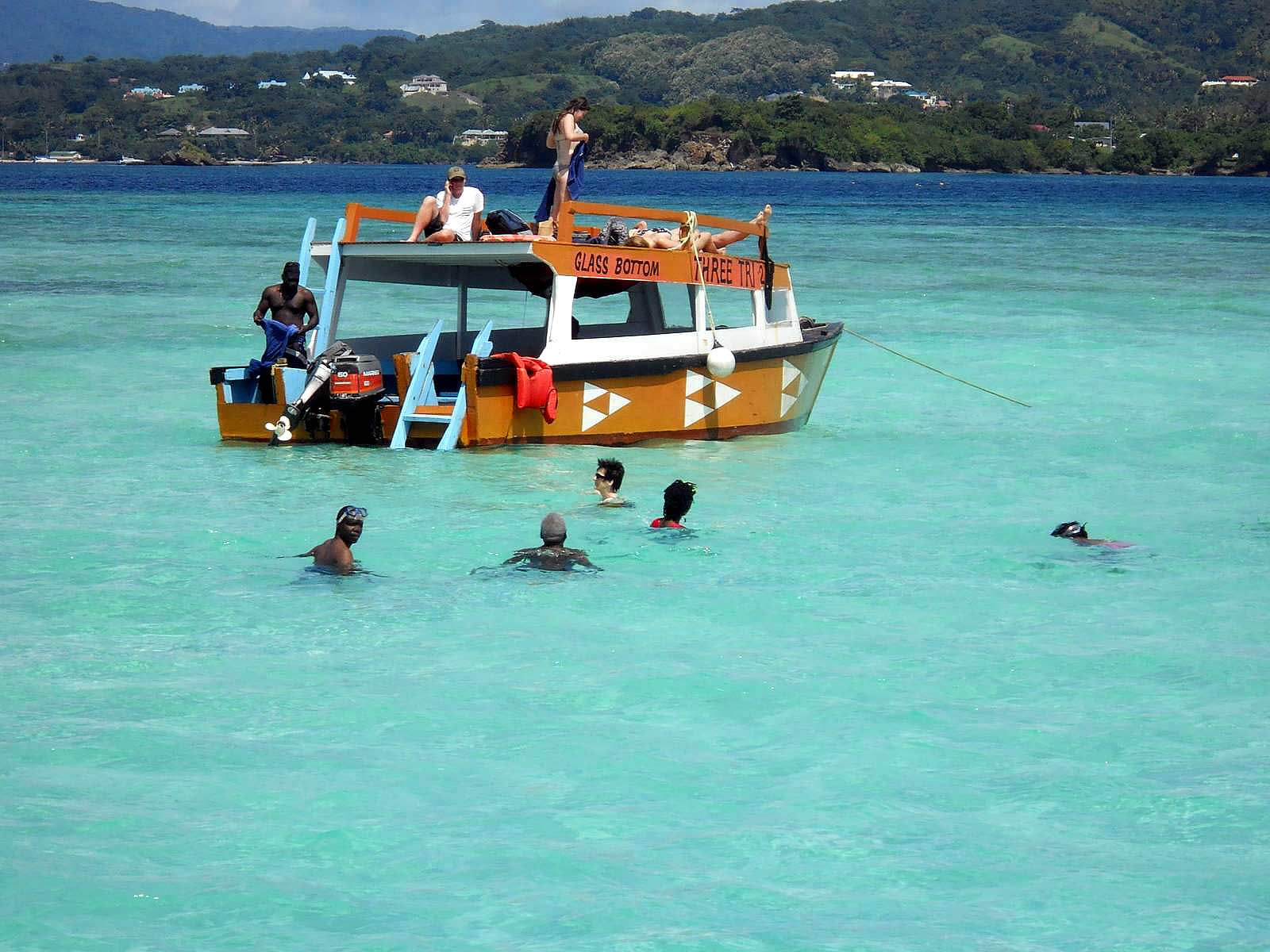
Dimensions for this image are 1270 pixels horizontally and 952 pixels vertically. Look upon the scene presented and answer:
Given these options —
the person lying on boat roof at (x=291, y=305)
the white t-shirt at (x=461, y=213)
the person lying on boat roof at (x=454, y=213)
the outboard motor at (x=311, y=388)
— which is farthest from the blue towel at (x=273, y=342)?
the white t-shirt at (x=461, y=213)

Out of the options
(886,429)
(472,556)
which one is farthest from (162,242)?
(472,556)

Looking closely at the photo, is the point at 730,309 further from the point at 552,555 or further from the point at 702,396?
the point at 552,555

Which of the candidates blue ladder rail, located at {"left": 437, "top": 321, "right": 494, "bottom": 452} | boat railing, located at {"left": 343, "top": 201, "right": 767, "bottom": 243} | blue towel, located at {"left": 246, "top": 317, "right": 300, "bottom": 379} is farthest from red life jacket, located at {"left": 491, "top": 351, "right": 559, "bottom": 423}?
blue towel, located at {"left": 246, "top": 317, "right": 300, "bottom": 379}

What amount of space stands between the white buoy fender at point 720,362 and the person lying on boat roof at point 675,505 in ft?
→ 9.69

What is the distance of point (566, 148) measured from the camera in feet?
46.6

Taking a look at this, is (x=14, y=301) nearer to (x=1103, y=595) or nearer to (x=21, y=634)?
(x=21, y=634)

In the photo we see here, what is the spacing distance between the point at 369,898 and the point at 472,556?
4894 millimetres

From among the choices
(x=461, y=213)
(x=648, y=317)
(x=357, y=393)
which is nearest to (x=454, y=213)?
(x=461, y=213)

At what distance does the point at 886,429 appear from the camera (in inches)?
675

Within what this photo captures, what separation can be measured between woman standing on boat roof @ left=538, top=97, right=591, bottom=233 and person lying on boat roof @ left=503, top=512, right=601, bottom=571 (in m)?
4.33

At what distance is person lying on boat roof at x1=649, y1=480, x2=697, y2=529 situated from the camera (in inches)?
444

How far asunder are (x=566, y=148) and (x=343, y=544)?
5353 millimetres

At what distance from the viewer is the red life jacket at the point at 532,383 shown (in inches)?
524

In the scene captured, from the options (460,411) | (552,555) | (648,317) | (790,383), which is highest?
(648,317)
